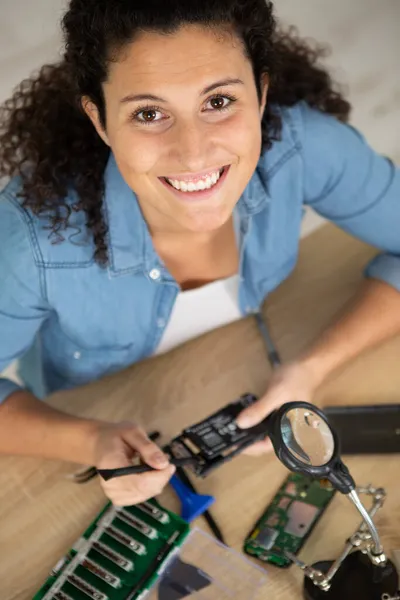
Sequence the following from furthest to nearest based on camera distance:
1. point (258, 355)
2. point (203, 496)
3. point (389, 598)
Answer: point (258, 355)
point (203, 496)
point (389, 598)

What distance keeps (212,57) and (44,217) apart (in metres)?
0.34

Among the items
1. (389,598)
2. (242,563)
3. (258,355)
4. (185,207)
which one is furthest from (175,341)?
(389,598)

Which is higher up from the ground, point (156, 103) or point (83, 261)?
point (156, 103)

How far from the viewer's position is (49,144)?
1029 mm

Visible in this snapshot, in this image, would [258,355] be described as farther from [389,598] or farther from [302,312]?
[389,598]

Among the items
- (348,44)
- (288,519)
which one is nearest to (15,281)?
(288,519)

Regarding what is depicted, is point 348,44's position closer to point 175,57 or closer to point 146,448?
point 175,57

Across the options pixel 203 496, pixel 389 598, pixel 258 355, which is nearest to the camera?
pixel 389 598

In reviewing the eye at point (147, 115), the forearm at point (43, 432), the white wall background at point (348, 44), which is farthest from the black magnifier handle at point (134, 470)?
the white wall background at point (348, 44)

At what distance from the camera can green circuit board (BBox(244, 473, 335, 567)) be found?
0.88 meters

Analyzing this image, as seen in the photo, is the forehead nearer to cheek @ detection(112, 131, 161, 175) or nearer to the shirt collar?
cheek @ detection(112, 131, 161, 175)

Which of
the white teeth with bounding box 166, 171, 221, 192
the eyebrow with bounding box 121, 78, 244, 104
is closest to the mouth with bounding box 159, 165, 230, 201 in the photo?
the white teeth with bounding box 166, 171, 221, 192

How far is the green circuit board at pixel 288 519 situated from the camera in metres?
0.88

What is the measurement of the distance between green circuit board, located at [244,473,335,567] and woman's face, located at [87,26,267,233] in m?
0.39
